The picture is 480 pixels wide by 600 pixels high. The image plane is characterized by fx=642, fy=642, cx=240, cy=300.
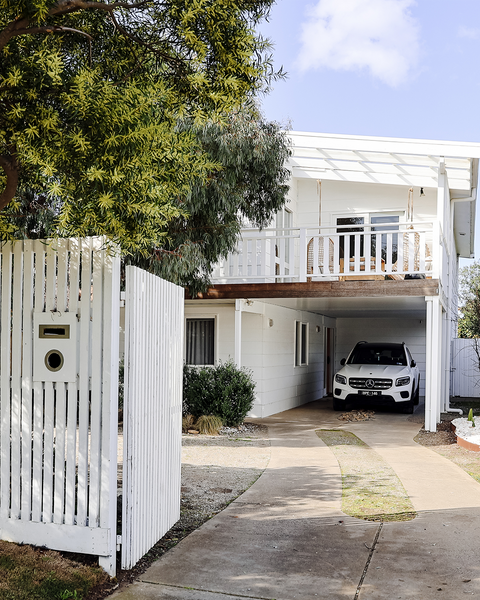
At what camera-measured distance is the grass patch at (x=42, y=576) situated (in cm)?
390

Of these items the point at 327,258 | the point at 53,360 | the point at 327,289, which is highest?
the point at 327,258

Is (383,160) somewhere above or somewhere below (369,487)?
above

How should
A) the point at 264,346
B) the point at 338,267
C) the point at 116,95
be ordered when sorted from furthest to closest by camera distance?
1. the point at 264,346
2. the point at 338,267
3. the point at 116,95

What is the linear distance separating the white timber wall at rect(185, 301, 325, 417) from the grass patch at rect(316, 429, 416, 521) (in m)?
3.82

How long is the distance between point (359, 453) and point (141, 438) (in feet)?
19.0

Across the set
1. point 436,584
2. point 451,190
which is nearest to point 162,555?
point 436,584

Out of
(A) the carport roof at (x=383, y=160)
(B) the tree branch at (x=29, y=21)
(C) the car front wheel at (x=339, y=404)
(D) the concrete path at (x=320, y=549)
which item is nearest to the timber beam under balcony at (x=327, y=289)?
(A) the carport roof at (x=383, y=160)

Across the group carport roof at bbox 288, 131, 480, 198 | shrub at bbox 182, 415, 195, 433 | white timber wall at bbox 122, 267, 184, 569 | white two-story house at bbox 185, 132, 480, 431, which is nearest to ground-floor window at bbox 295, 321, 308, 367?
white two-story house at bbox 185, 132, 480, 431

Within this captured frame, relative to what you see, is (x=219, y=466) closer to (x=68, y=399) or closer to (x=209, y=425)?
(x=209, y=425)

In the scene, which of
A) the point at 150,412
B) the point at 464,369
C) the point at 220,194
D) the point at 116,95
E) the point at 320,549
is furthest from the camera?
the point at 464,369

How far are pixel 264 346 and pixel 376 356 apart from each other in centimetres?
336

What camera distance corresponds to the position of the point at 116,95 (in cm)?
397

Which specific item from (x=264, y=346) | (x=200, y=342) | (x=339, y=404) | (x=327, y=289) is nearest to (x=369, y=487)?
(x=327, y=289)

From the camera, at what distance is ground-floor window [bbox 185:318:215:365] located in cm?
1444
